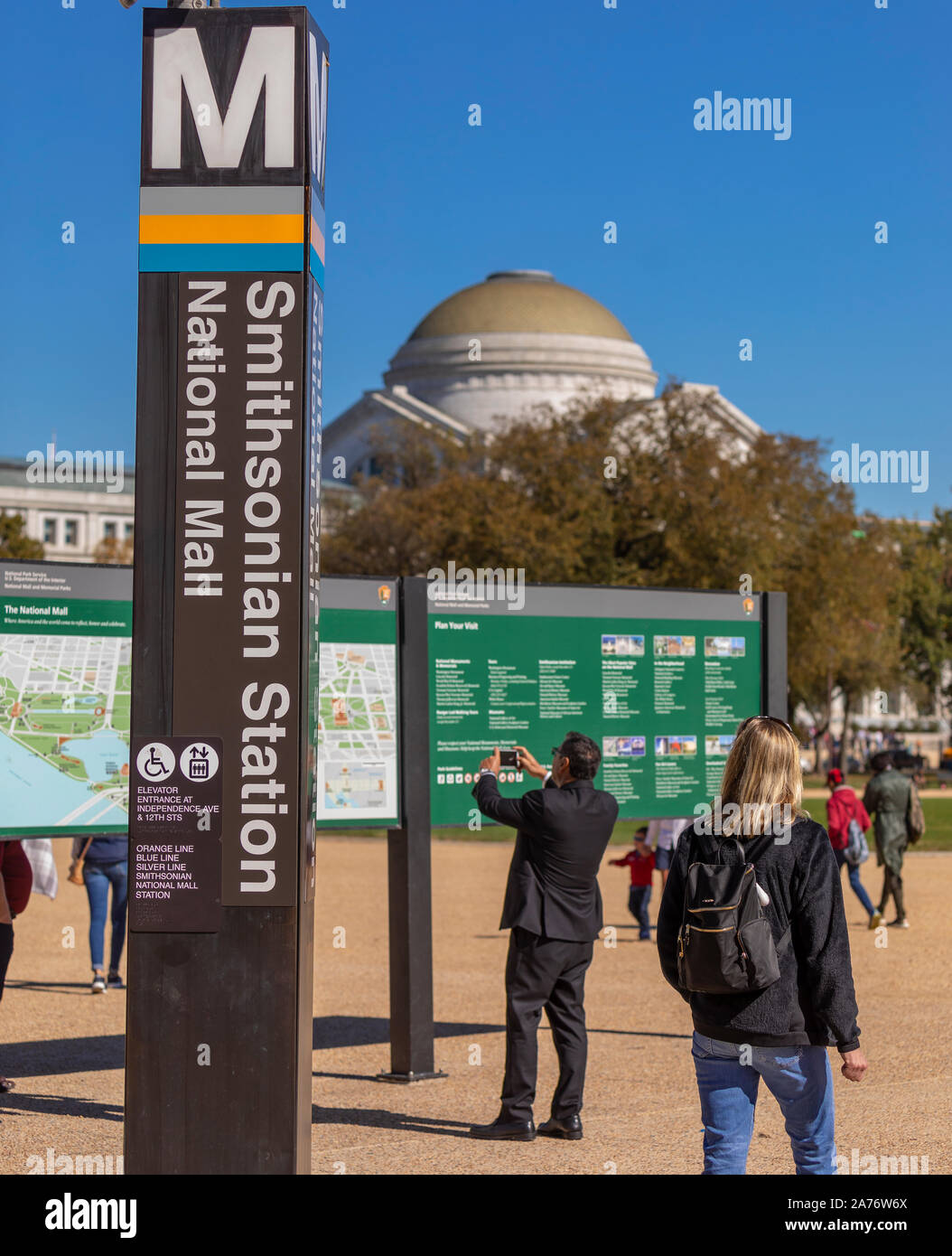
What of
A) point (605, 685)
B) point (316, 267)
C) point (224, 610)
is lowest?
point (605, 685)

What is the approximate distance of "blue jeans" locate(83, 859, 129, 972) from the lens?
1159 cm

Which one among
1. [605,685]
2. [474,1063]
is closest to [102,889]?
[474,1063]

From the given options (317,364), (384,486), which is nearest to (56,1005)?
(317,364)

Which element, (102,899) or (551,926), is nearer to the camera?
(551,926)

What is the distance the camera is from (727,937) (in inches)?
177

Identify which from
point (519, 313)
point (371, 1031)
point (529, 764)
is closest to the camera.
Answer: point (529, 764)

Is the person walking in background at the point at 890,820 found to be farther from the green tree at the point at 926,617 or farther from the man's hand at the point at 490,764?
the green tree at the point at 926,617

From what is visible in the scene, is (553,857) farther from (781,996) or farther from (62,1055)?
(62,1055)

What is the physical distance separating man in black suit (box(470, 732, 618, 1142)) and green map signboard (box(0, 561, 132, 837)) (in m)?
2.16

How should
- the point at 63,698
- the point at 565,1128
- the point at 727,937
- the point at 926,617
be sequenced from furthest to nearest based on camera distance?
the point at 926,617, the point at 63,698, the point at 565,1128, the point at 727,937

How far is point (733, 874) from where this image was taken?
15.0ft

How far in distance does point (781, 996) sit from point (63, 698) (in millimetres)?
4861
